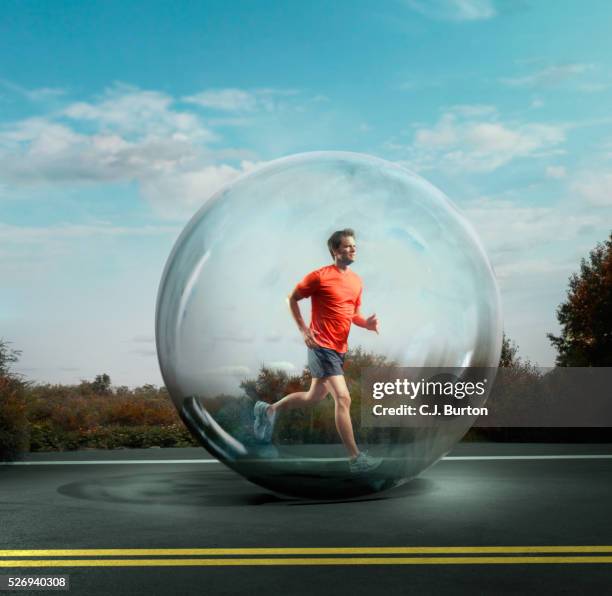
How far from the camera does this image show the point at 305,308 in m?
6.68

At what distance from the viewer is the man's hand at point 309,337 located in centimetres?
666

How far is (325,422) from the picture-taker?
268 inches

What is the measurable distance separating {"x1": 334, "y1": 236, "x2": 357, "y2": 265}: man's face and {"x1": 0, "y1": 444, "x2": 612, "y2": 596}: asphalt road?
194 centimetres

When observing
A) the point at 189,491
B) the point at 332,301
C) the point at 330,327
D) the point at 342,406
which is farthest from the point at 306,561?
the point at 189,491

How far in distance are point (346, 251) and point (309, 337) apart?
0.69 m

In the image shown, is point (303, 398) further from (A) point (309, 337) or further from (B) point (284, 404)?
(A) point (309, 337)

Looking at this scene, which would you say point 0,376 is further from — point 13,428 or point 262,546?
point 262,546

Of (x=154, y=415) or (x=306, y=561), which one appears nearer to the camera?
(x=306, y=561)

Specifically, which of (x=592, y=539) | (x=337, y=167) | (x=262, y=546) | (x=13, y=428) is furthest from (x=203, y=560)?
(x=13, y=428)

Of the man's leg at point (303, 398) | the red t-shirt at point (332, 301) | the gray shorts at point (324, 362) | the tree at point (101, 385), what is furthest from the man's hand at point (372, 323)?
the tree at point (101, 385)

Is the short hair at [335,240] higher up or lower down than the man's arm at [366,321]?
higher up

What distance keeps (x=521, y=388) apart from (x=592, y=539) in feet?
33.9

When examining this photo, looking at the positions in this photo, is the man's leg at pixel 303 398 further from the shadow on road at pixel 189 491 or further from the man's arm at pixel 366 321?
the shadow on road at pixel 189 491

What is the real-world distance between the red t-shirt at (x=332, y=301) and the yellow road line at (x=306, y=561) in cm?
173
